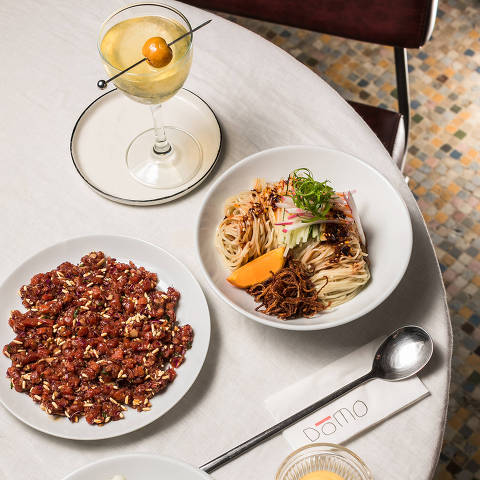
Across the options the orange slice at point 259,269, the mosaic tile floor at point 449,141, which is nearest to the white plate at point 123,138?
the orange slice at point 259,269

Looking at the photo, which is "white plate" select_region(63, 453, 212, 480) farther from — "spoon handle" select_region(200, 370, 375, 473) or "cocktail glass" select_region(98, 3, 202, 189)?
"cocktail glass" select_region(98, 3, 202, 189)

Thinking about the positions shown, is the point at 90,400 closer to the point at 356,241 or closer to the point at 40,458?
the point at 40,458

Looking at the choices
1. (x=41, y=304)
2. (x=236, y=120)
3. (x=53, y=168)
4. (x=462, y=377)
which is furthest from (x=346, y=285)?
(x=462, y=377)

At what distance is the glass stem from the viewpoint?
149 cm

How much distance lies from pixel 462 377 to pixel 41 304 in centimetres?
188

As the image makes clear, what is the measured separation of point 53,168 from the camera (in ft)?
5.18

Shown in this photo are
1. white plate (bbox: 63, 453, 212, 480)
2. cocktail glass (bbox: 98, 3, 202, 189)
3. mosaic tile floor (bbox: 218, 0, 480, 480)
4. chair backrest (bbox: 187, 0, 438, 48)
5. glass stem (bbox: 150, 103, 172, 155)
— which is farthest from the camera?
mosaic tile floor (bbox: 218, 0, 480, 480)

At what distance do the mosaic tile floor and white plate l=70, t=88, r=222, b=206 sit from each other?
159cm

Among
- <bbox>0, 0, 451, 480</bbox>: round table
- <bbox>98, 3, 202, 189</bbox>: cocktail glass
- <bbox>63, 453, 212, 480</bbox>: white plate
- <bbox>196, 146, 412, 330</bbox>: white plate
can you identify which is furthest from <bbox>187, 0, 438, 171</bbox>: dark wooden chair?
<bbox>63, 453, 212, 480</bbox>: white plate

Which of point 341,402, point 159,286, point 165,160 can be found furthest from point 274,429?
point 165,160

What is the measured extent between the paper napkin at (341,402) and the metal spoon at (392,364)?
15mm

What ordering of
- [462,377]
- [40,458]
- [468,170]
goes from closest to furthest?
[40,458] → [462,377] → [468,170]

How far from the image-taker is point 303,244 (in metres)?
1.41

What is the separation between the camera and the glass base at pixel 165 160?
61.6 inches
